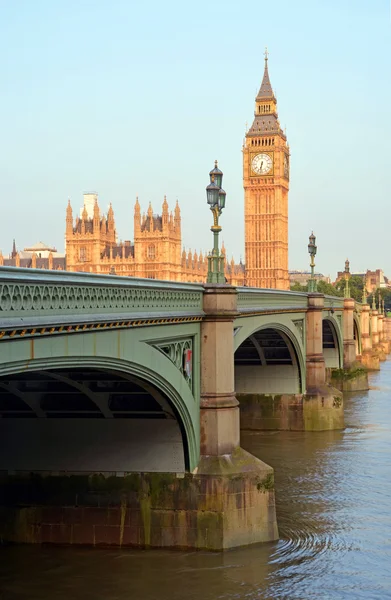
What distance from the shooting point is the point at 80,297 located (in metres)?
12.5

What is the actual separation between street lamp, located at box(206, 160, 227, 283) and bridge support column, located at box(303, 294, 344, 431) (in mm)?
16993

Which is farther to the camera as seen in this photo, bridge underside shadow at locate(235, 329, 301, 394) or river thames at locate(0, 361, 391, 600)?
bridge underside shadow at locate(235, 329, 301, 394)

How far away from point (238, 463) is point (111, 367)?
18.9 ft

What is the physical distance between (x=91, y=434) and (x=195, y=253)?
114422 mm

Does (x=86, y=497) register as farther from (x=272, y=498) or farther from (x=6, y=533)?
(x=272, y=498)

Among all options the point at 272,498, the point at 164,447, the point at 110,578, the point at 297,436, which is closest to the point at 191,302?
the point at 164,447

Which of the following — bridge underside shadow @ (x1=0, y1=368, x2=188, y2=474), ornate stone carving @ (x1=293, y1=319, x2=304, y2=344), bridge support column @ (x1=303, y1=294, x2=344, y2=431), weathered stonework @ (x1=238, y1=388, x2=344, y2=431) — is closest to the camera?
bridge underside shadow @ (x1=0, y1=368, x2=188, y2=474)

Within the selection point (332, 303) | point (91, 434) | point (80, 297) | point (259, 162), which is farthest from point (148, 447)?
point (259, 162)

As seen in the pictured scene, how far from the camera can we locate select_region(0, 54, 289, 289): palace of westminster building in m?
120

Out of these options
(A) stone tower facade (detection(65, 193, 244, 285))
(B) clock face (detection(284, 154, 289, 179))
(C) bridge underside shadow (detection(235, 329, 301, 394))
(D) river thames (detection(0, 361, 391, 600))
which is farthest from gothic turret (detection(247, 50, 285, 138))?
(D) river thames (detection(0, 361, 391, 600))

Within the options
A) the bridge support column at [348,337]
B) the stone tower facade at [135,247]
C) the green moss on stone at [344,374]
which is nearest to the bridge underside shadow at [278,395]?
the green moss on stone at [344,374]

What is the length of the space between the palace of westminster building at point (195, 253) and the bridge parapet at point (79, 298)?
333 ft

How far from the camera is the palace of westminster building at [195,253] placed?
392ft

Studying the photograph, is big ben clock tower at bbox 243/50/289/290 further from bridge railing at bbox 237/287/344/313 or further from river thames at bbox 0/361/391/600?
river thames at bbox 0/361/391/600
